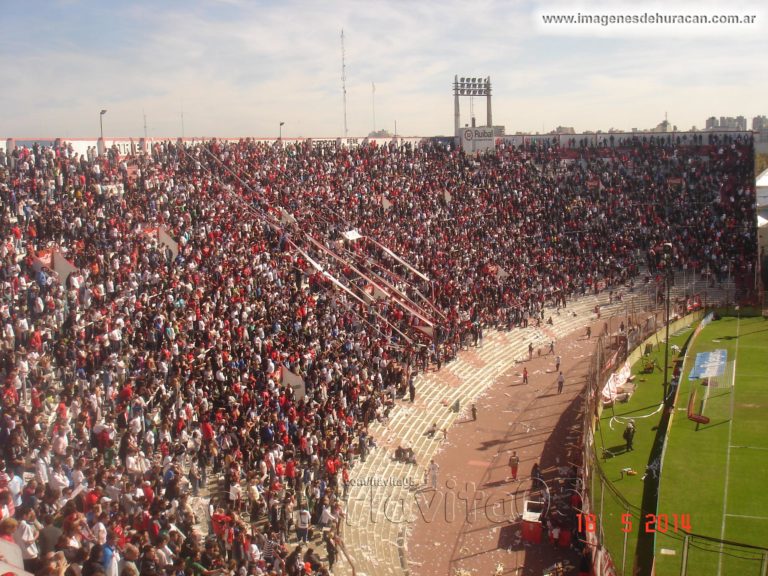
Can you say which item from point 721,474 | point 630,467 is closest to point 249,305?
point 630,467

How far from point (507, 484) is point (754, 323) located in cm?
2564

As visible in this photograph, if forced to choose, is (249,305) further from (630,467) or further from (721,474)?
(721,474)

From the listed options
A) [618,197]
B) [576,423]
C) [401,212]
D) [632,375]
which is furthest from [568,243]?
[576,423]

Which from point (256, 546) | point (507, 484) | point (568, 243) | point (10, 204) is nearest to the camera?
point (256, 546)

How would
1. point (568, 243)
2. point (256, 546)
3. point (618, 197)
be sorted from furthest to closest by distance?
1. point (618, 197)
2. point (568, 243)
3. point (256, 546)

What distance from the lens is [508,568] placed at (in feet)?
61.7

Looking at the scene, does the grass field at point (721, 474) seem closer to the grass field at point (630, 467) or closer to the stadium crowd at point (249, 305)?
the grass field at point (630, 467)

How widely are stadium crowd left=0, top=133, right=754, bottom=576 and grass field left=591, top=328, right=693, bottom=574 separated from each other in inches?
280

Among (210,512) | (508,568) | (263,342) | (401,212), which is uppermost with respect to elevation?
(401,212)

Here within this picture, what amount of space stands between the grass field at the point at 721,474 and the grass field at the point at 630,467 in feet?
1.57

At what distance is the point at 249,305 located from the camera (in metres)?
27.3

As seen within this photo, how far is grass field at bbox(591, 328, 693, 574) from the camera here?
19188 mm

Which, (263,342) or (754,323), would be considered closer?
(263,342)

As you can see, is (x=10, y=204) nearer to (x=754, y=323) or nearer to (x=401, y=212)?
(x=401, y=212)
